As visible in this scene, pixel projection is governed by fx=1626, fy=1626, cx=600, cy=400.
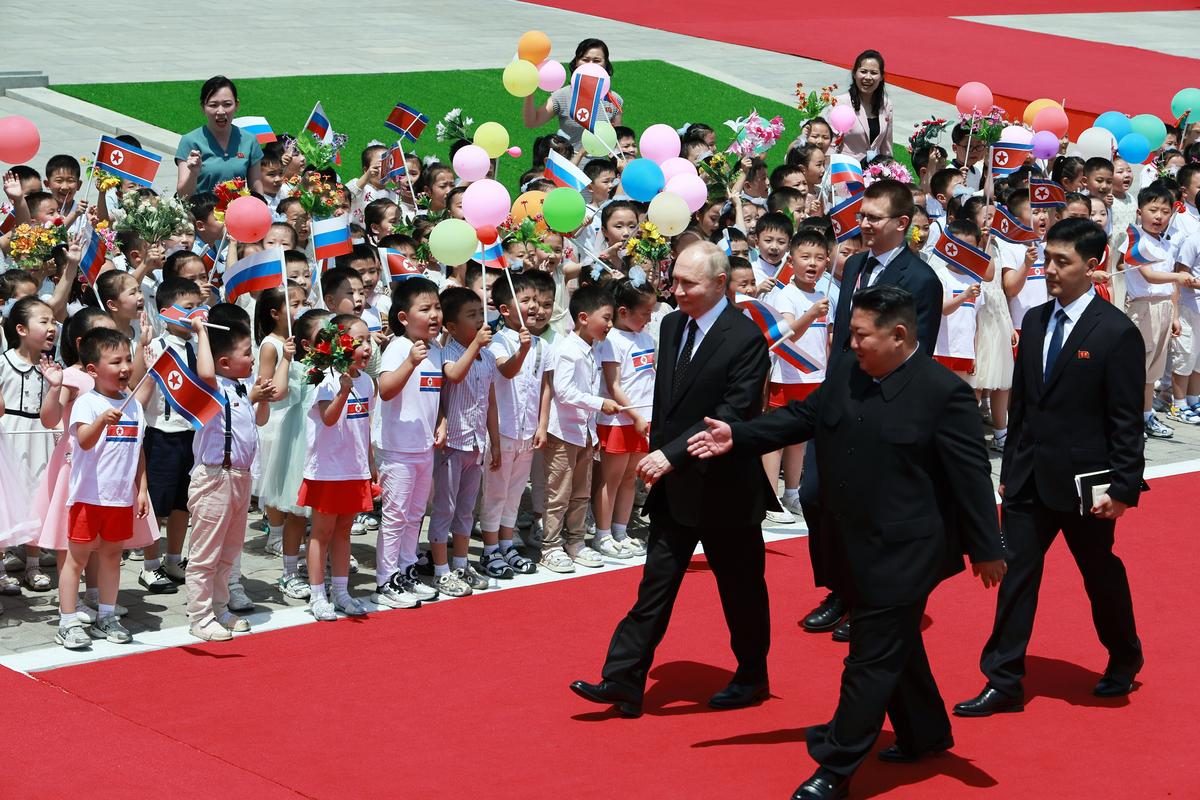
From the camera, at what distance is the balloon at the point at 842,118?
14.5 metres

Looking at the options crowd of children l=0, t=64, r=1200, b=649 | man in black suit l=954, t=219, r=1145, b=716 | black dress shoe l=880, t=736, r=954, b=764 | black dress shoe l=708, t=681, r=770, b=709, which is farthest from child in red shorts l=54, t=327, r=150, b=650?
man in black suit l=954, t=219, r=1145, b=716

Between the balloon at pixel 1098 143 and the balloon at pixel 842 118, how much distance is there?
267cm

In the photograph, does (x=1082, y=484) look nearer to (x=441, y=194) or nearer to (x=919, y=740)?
(x=919, y=740)

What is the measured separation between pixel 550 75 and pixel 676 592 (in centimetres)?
724

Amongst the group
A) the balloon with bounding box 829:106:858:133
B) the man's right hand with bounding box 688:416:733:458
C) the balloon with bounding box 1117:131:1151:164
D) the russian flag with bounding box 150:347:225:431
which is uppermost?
the balloon with bounding box 1117:131:1151:164

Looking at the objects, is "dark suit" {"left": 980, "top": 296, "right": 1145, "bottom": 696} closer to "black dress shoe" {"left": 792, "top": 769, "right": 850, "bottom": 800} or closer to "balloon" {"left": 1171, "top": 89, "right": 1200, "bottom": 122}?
"black dress shoe" {"left": 792, "top": 769, "right": 850, "bottom": 800}

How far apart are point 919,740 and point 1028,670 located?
154 cm

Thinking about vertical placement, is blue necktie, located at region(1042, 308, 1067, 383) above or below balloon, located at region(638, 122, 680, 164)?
below

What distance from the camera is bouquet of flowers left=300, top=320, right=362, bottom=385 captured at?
8141 millimetres

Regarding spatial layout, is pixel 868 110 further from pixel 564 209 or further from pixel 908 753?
pixel 908 753

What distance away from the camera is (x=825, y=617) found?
863 centimetres

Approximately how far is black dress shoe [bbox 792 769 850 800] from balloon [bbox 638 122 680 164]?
21.7 feet

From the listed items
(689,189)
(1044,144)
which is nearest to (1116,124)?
(1044,144)

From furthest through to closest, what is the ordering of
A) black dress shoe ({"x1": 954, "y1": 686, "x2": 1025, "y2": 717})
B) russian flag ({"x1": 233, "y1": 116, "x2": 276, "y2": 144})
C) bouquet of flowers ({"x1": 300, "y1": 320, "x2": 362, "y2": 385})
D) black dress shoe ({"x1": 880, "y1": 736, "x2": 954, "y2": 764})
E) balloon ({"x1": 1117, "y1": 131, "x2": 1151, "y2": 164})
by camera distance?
balloon ({"x1": 1117, "y1": 131, "x2": 1151, "y2": 164})
russian flag ({"x1": 233, "y1": 116, "x2": 276, "y2": 144})
bouquet of flowers ({"x1": 300, "y1": 320, "x2": 362, "y2": 385})
black dress shoe ({"x1": 954, "y1": 686, "x2": 1025, "y2": 717})
black dress shoe ({"x1": 880, "y1": 736, "x2": 954, "y2": 764})
